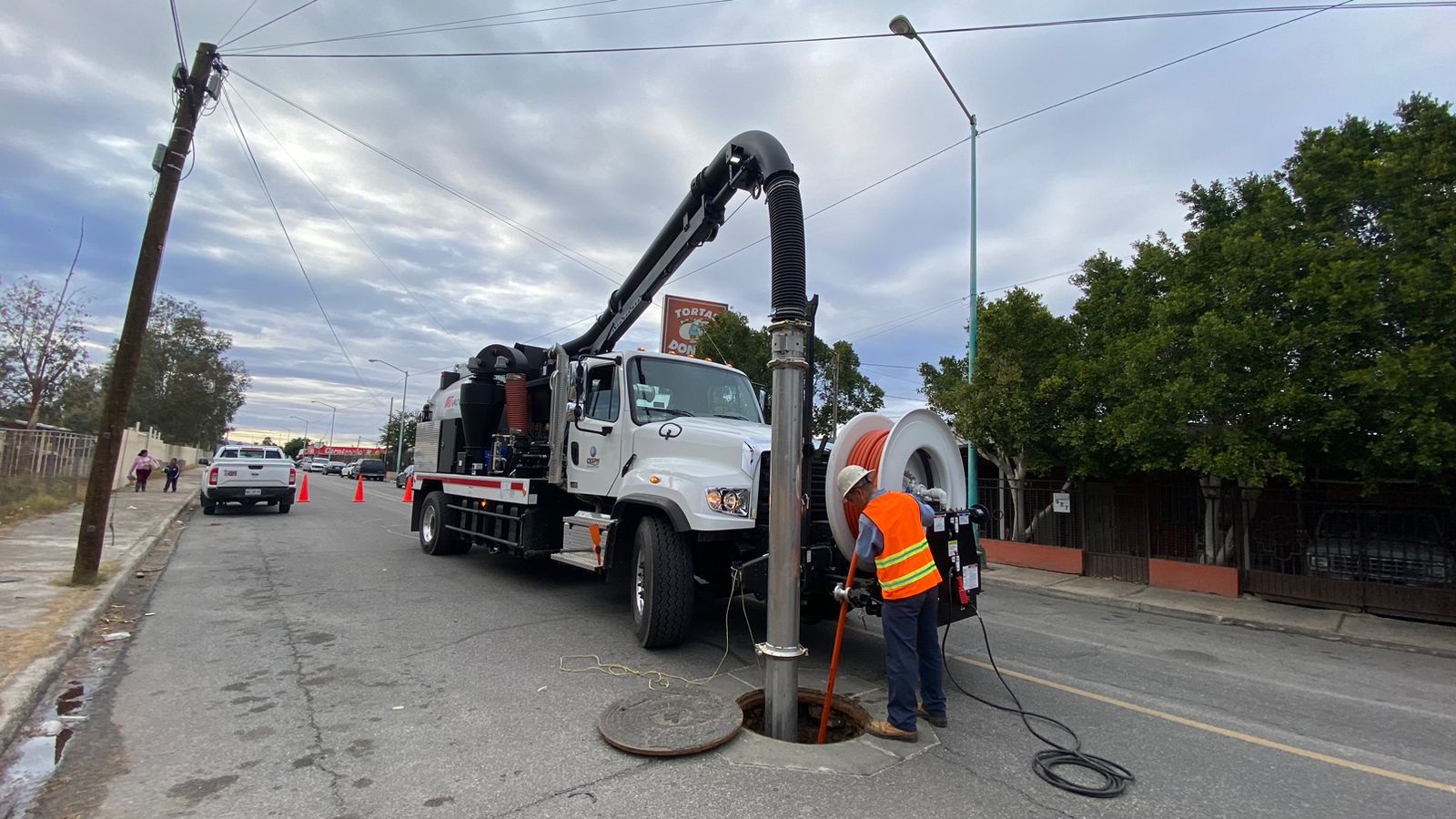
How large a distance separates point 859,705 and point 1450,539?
10069 millimetres

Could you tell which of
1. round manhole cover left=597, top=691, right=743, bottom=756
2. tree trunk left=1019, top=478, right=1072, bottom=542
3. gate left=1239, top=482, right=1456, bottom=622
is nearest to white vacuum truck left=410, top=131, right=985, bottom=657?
round manhole cover left=597, top=691, right=743, bottom=756

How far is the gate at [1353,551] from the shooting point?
924 cm

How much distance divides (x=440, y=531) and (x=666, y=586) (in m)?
6.86

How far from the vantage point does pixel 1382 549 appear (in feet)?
31.6

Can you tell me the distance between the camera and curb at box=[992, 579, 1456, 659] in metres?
7.93

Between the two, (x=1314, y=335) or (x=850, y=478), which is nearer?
(x=850, y=478)

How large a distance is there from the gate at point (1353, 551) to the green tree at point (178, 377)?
171 ft

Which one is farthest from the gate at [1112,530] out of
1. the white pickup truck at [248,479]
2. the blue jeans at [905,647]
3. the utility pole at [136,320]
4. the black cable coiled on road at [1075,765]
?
the white pickup truck at [248,479]

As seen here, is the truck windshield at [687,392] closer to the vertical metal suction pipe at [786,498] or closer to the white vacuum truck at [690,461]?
the white vacuum truck at [690,461]

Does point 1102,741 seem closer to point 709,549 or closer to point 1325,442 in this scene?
point 709,549

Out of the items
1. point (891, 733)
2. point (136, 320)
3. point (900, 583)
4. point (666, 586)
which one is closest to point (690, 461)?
point (666, 586)

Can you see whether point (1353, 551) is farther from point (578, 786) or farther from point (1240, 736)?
point (578, 786)

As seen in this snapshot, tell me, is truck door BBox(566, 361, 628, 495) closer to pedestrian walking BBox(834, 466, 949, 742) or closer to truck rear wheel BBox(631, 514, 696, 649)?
truck rear wheel BBox(631, 514, 696, 649)

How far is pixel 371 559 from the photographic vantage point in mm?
11008
